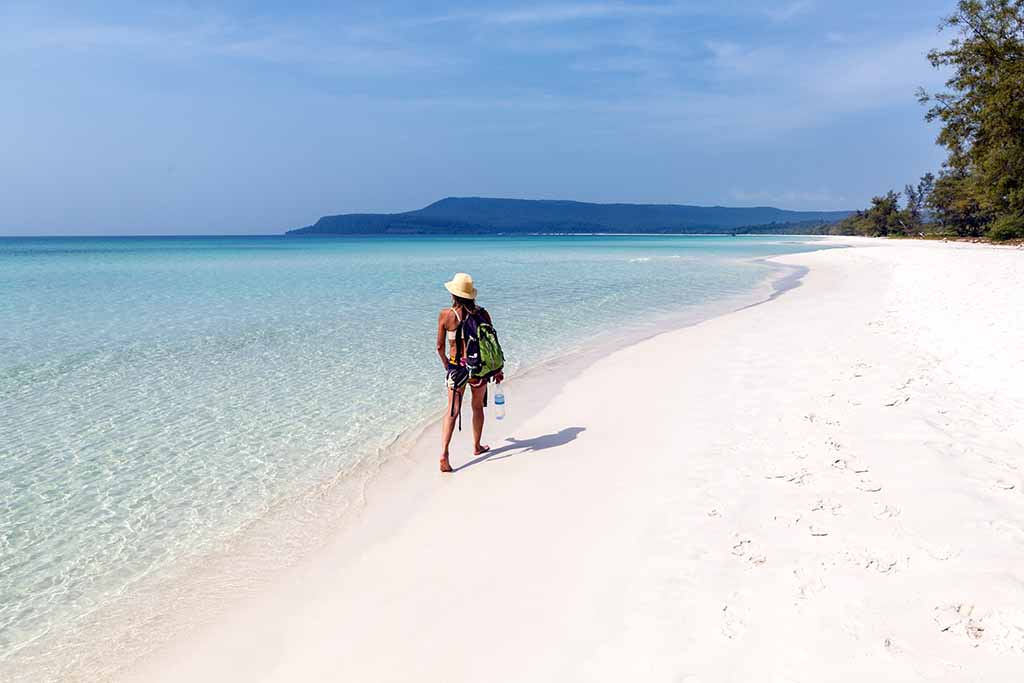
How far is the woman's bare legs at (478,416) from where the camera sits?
6332mm

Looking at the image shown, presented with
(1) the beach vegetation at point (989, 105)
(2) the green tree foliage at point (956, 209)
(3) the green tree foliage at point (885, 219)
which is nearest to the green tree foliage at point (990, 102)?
(1) the beach vegetation at point (989, 105)

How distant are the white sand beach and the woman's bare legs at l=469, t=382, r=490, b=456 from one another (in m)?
0.15

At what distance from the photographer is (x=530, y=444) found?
6.72 meters

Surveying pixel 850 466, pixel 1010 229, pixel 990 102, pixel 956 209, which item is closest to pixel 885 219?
pixel 956 209

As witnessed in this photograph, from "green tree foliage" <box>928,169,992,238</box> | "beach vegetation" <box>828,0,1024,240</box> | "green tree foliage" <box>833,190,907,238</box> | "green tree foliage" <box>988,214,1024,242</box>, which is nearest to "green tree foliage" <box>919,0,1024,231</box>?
"beach vegetation" <box>828,0,1024,240</box>

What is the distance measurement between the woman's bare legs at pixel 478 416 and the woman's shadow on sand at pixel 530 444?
3.3 inches

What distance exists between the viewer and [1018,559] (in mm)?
3490

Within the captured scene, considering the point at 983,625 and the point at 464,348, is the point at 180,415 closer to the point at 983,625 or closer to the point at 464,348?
the point at 464,348

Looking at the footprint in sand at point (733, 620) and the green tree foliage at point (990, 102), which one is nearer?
the footprint in sand at point (733, 620)

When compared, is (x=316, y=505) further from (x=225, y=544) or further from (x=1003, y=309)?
(x=1003, y=309)

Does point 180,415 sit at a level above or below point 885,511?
below

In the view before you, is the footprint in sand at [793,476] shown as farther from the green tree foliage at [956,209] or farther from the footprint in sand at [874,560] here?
the green tree foliage at [956,209]

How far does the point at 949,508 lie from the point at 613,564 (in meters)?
2.38

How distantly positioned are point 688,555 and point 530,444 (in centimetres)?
292
